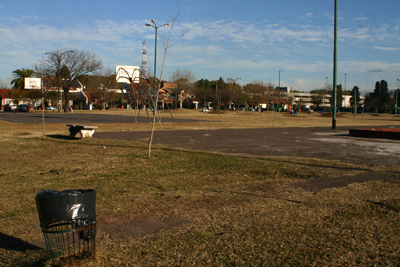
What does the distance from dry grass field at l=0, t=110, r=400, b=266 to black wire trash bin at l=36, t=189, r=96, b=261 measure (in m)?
0.16

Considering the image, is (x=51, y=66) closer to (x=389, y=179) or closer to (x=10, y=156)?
(x=10, y=156)

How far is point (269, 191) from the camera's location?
271 inches

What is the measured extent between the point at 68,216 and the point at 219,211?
2.64 metres

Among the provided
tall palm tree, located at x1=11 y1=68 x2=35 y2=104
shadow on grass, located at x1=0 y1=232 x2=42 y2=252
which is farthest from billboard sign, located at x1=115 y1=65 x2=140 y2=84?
tall palm tree, located at x1=11 y1=68 x2=35 y2=104

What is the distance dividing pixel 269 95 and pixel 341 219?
11248cm

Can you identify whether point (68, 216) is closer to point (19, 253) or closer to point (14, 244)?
point (19, 253)

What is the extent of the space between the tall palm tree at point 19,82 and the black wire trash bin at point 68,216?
87282 millimetres

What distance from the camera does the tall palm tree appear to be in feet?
268

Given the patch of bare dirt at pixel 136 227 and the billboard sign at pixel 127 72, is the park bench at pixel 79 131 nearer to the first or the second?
the billboard sign at pixel 127 72

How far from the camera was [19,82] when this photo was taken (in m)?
85.6

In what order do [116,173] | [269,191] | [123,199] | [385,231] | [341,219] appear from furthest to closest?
1. [116,173]
2. [269,191]
3. [123,199]
4. [341,219]
5. [385,231]

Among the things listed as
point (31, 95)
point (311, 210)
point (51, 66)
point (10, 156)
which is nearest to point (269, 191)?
point (311, 210)

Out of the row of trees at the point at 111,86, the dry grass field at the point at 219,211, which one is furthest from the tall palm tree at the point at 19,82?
the dry grass field at the point at 219,211

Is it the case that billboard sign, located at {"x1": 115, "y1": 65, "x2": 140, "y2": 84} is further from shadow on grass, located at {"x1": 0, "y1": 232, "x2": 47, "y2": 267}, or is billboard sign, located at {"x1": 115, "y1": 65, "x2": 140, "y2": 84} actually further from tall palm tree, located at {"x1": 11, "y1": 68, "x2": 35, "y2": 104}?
tall palm tree, located at {"x1": 11, "y1": 68, "x2": 35, "y2": 104}
